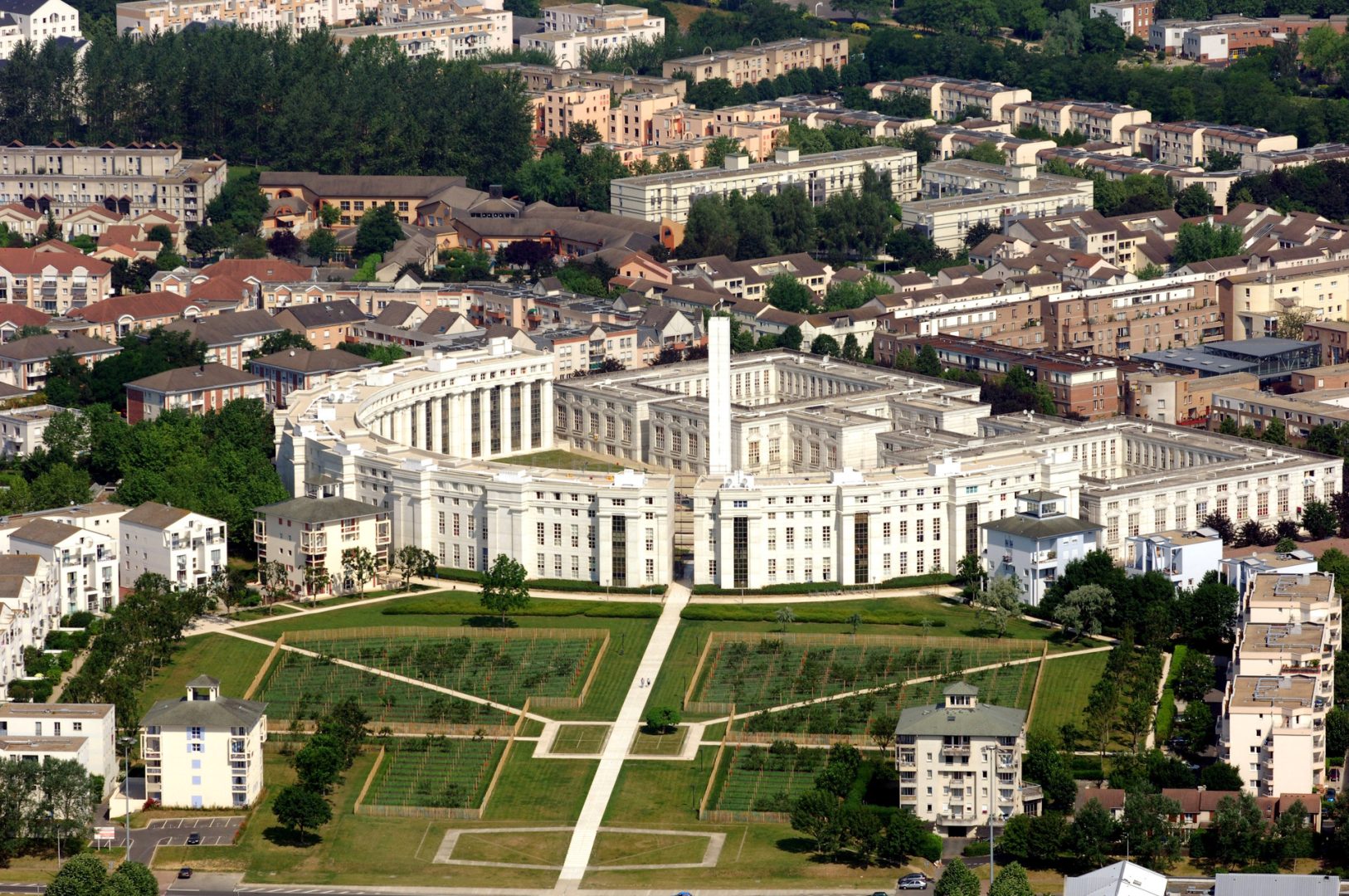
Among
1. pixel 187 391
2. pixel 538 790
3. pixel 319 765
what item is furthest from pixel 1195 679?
pixel 187 391

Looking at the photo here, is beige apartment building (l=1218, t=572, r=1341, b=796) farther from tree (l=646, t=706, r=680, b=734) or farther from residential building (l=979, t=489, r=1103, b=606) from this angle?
tree (l=646, t=706, r=680, b=734)

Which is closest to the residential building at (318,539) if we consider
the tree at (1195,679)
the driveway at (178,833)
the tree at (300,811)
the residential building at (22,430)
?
the residential building at (22,430)

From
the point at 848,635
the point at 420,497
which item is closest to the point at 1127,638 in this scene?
the point at 848,635

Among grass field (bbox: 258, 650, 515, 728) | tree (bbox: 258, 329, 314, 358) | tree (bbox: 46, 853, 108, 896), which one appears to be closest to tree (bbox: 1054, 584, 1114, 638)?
grass field (bbox: 258, 650, 515, 728)

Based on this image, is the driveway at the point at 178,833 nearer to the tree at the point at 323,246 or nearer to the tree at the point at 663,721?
the tree at the point at 663,721

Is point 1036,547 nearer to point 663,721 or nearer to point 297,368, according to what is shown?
point 663,721

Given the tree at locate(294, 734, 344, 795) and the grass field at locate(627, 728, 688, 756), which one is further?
the grass field at locate(627, 728, 688, 756)
